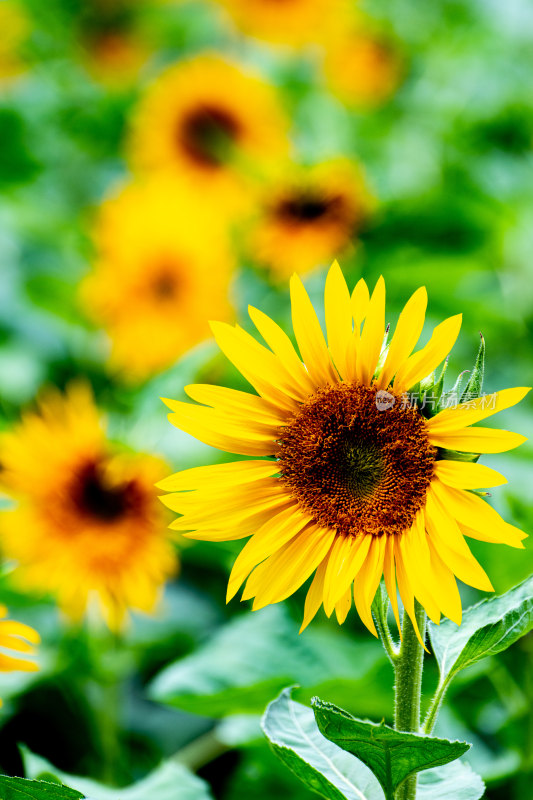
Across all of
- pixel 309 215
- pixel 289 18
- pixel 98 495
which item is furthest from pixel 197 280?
pixel 289 18

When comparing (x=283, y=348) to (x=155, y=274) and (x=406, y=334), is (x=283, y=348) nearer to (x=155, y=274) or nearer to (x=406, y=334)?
(x=406, y=334)

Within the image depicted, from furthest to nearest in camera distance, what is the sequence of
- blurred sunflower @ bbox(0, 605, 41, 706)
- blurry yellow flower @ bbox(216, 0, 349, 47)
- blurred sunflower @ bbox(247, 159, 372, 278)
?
blurry yellow flower @ bbox(216, 0, 349, 47)
blurred sunflower @ bbox(247, 159, 372, 278)
blurred sunflower @ bbox(0, 605, 41, 706)

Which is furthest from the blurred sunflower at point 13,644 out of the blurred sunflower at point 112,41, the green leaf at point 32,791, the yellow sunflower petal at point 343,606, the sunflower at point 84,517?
the blurred sunflower at point 112,41

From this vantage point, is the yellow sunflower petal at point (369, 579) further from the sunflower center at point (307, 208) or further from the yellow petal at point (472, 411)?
the sunflower center at point (307, 208)

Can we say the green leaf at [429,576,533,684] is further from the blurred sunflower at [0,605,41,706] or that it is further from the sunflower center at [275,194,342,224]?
the sunflower center at [275,194,342,224]

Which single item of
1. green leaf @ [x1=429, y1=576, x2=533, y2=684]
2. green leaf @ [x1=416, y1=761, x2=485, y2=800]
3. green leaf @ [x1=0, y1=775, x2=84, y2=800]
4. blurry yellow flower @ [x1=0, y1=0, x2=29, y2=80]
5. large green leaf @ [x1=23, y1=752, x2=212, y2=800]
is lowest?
large green leaf @ [x1=23, y1=752, x2=212, y2=800]

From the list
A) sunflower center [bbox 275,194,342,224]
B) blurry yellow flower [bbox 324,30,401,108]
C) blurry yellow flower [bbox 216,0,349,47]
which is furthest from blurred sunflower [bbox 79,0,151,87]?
sunflower center [bbox 275,194,342,224]

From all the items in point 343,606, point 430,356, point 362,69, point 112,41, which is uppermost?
point 112,41
